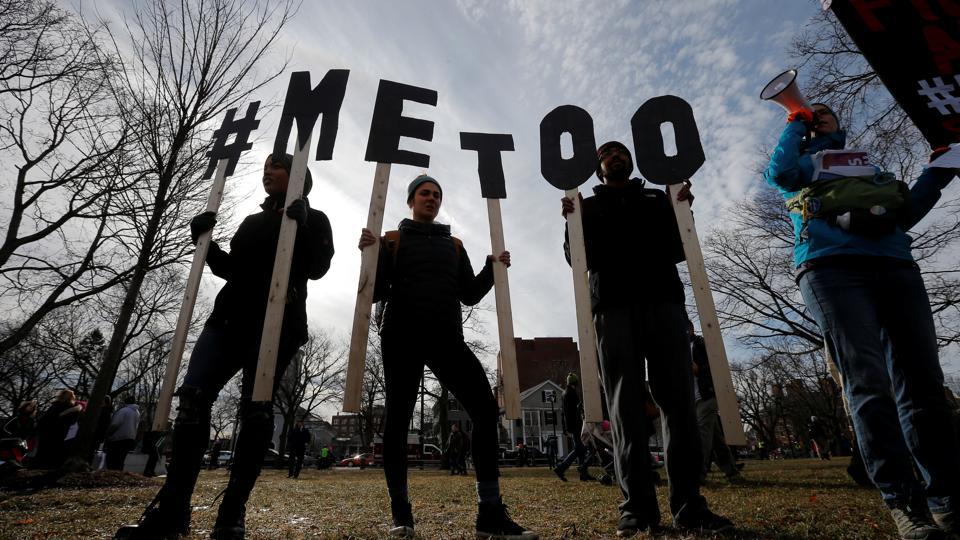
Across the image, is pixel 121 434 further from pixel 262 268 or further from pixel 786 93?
pixel 786 93

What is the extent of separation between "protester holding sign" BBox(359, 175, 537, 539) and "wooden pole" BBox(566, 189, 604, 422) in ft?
1.89

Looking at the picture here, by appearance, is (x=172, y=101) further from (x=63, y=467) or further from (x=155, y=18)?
(x=63, y=467)

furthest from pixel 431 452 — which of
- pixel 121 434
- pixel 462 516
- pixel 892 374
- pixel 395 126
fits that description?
pixel 892 374

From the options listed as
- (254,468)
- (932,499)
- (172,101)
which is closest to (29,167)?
(172,101)

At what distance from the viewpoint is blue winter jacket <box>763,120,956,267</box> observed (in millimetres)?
2576

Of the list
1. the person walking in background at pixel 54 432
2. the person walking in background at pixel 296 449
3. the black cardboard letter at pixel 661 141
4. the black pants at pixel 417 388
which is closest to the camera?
the black pants at pixel 417 388

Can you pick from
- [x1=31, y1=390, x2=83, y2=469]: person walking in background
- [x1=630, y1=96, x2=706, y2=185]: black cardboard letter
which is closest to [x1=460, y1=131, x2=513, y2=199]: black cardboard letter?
[x1=630, y1=96, x2=706, y2=185]: black cardboard letter

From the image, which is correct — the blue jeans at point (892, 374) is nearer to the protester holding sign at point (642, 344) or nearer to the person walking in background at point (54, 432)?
the protester holding sign at point (642, 344)

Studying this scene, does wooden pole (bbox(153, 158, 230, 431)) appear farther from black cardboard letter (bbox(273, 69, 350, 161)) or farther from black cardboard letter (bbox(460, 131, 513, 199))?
black cardboard letter (bbox(460, 131, 513, 199))

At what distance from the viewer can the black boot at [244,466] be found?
90.2 inches

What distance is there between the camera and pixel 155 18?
8273 millimetres

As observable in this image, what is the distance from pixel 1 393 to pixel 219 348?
45789 mm

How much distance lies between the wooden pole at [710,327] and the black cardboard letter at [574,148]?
0.68 meters

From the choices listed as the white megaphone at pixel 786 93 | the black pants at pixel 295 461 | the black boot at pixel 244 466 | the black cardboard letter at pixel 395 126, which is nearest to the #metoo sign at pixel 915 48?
the white megaphone at pixel 786 93
